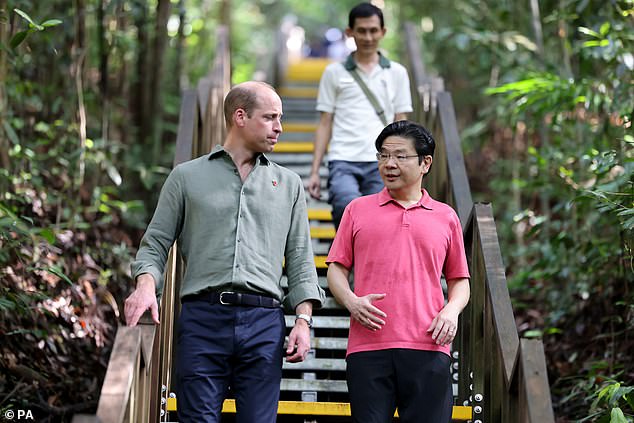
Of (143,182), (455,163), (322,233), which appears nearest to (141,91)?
(143,182)

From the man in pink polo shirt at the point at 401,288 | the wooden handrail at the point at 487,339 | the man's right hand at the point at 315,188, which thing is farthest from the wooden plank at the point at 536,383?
the man's right hand at the point at 315,188

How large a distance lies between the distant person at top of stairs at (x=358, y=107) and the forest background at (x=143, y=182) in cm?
86

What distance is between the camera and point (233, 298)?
3598 mm

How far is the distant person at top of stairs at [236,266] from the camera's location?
3.56m

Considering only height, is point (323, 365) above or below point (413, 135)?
below

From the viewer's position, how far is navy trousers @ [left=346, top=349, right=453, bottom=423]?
3672mm

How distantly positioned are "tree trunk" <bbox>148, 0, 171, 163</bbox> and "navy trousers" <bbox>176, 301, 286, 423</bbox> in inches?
221

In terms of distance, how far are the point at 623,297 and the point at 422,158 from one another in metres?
2.87

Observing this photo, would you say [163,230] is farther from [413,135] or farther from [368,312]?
[413,135]

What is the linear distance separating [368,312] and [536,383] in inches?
26.1

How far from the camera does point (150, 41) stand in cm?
1023

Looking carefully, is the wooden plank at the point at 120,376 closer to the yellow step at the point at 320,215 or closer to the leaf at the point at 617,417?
the leaf at the point at 617,417

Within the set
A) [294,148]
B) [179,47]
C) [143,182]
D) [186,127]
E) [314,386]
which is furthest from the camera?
[179,47]

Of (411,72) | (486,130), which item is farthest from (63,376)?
(486,130)
